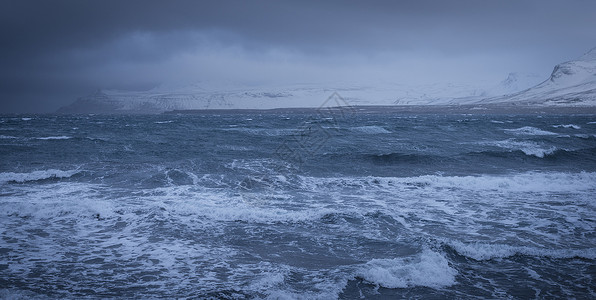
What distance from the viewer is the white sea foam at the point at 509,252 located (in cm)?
700

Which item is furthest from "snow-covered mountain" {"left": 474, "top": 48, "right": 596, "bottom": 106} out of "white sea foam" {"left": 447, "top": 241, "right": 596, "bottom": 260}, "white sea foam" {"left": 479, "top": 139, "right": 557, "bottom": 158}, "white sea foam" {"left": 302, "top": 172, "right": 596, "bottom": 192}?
"white sea foam" {"left": 447, "top": 241, "right": 596, "bottom": 260}

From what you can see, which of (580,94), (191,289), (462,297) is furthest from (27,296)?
(580,94)

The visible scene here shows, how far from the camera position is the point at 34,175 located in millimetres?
14836

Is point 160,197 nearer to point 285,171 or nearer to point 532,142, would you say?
point 285,171

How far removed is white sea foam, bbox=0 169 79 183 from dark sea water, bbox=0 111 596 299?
2.8 inches

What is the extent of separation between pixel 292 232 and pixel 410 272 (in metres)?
3.27

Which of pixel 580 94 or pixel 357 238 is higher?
pixel 580 94

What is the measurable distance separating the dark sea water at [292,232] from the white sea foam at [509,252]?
1.2 inches

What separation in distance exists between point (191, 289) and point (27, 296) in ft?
8.25

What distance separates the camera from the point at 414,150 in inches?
976

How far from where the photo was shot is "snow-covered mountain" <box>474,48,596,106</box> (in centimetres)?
13399

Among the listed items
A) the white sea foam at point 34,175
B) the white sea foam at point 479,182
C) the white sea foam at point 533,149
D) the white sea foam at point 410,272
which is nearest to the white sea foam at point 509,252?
the white sea foam at point 410,272

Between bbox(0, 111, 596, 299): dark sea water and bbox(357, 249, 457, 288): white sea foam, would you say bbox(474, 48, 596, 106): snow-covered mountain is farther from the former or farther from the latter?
bbox(357, 249, 457, 288): white sea foam

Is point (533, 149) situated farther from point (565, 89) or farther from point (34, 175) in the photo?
point (565, 89)
